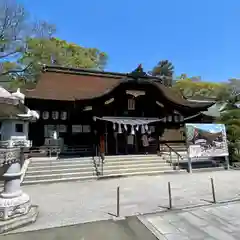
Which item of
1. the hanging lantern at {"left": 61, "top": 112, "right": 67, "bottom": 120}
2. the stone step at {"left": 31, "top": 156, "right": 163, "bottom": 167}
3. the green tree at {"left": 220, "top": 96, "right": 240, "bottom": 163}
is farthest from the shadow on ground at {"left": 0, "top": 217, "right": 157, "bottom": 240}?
the green tree at {"left": 220, "top": 96, "right": 240, "bottom": 163}

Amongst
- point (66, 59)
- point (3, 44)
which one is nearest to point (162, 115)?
point (3, 44)

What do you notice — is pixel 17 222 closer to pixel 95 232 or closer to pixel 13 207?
pixel 13 207

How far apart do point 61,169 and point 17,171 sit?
20.0 feet

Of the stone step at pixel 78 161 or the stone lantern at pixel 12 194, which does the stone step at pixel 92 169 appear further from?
the stone lantern at pixel 12 194

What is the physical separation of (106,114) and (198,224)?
11.1 m

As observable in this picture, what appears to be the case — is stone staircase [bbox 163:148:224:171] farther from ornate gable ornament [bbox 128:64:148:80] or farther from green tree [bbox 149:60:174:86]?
green tree [bbox 149:60:174:86]

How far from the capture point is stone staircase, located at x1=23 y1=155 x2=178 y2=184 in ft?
35.7

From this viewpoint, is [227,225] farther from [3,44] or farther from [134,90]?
[3,44]

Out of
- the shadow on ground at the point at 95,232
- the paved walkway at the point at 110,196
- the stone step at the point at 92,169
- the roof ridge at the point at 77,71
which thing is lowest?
the shadow on ground at the point at 95,232

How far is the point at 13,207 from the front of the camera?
5.28 m

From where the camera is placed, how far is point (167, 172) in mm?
12672

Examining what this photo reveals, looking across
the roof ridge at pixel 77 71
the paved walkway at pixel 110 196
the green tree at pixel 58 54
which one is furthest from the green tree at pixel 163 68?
the paved walkway at pixel 110 196

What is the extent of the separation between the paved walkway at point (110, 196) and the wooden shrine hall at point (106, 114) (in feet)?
16.3

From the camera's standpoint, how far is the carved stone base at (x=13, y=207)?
5164mm
